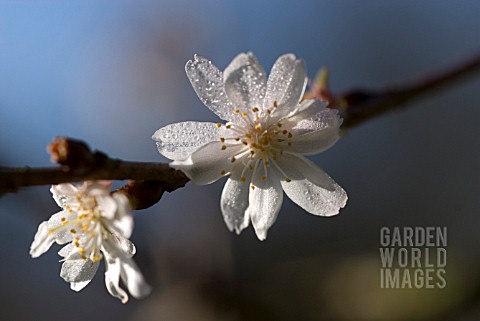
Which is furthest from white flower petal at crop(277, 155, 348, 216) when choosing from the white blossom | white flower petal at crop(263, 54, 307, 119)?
white flower petal at crop(263, 54, 307, 119)

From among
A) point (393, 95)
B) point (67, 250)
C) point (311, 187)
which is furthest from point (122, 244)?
point (393, 95)

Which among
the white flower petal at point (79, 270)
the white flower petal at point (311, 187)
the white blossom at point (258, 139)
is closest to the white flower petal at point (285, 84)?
the white blossom at point (258, 139)

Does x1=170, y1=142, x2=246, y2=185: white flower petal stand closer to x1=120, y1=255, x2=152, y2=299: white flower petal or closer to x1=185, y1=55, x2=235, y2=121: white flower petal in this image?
x1=185, y1=55, x2=235, y2=121: white flower petal

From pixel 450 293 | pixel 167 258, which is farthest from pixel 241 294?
pixel 450 293

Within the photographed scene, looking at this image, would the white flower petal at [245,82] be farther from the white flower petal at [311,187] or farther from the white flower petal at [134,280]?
the white flower petal at [134,280]

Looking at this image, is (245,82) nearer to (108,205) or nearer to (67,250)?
(108,205)
